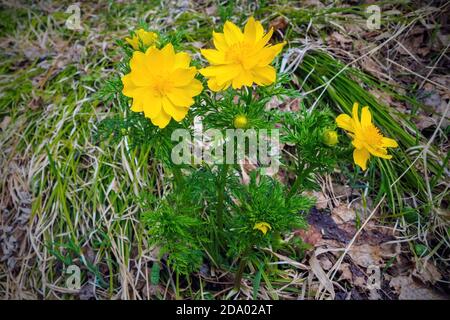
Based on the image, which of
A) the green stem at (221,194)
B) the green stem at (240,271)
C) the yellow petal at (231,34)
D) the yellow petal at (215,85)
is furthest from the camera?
the green stem at (240,271)

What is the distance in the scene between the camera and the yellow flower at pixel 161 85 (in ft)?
3.67

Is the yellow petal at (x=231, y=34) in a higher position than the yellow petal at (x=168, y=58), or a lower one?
higher

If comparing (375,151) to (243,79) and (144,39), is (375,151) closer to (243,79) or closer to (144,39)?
(243,79)

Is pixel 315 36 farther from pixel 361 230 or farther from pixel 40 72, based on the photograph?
pixel 40 72

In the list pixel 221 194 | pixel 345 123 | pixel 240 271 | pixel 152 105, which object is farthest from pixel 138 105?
pixel 240 271

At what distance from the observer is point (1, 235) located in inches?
78.7

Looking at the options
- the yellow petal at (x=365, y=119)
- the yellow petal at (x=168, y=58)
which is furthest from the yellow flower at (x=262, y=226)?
the yellow petal at (x=168, y=58)

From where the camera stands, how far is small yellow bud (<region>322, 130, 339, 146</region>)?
1.11 meters

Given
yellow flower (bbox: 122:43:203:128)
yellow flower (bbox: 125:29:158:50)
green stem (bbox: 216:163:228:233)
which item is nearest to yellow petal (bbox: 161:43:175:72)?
yellow flower (bbox: 122:43:203:128)

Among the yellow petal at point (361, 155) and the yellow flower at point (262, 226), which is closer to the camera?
the yellow petal at point (361, 155)

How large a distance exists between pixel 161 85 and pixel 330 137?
0.51 metres

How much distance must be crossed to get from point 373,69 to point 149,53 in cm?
155

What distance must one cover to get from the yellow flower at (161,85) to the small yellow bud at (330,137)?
0.38m

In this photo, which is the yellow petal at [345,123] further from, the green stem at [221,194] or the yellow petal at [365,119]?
the green stem at [221,194]
